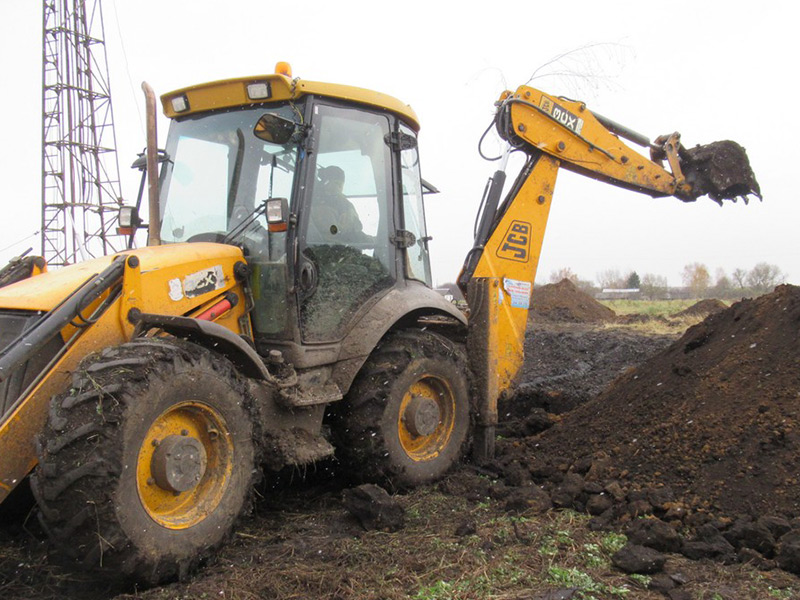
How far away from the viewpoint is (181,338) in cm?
388

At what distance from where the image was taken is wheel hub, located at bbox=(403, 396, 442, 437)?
5035 mm

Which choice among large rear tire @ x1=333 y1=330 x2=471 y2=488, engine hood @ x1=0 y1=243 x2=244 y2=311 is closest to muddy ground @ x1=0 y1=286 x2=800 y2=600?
large rear tire @ x1=333 y1=330 x2=471 y2=488

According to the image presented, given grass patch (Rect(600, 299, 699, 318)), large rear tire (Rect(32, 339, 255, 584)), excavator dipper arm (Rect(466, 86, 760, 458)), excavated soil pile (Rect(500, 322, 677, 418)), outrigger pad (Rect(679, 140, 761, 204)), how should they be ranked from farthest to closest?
grass patch (Rect(600, 299, 699, 318)) → excavated soil pile (Rect(500, 322, 677, 418)) → outrigger pad (Rect(679, 140, 761, 204)) → excavator dipper arm (Rect(466, 86, 760, 458)) → large rear tire (Rect(32, 339, 255, 584))

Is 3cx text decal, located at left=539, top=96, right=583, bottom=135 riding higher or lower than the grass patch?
higher

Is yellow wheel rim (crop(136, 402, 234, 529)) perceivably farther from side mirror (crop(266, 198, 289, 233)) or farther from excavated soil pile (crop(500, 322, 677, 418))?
excavated soil pile (crop(500, 322, 677, 418))

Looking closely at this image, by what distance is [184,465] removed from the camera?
3.46 m

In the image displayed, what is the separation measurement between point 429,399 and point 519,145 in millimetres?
2527

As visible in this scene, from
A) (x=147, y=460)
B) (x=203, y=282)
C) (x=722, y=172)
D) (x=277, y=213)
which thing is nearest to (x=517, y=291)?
(x=722, y=172)

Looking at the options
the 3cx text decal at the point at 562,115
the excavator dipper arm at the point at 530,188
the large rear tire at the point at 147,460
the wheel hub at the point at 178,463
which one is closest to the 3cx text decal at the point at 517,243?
the excavator dipper arm at the point at 530,188

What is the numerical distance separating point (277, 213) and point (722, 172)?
15.3ft

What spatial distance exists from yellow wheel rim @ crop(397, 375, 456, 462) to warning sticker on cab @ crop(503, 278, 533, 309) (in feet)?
4.39

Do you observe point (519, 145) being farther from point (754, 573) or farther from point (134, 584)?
point (134, 584)

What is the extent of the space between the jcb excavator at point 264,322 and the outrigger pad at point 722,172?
0.03 metres

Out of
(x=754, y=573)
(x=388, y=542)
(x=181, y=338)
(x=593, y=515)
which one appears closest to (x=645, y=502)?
(x=593, y=515)
